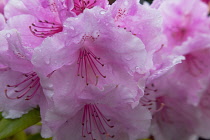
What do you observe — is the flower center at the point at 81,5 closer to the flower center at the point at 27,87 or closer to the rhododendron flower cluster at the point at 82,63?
the rhododendron flower cluster at the point at 82,63

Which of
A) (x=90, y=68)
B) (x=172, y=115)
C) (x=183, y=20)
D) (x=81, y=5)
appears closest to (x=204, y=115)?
(x=172, y=115)

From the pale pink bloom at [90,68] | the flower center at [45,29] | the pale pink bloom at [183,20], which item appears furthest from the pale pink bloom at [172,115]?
the flower center at [45,29]

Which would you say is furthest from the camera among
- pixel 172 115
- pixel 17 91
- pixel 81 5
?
pixel 172 115

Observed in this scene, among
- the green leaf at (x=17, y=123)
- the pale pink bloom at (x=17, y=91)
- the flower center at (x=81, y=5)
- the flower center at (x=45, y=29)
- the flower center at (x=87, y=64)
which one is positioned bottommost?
the green leaf at (x=17, y=123)

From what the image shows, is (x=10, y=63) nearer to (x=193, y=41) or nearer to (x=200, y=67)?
(x=193, y=41)

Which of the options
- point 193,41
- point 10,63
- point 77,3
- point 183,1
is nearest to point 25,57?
point 10,63

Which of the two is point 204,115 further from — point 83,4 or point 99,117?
point 83,4
